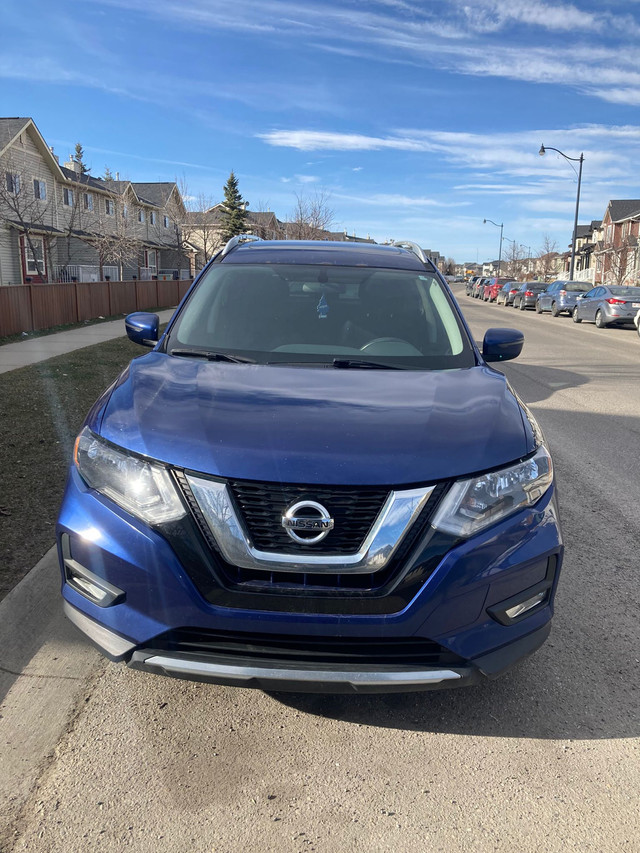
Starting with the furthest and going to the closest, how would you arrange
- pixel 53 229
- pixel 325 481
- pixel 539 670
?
pixel 53 229
pixel 539 670
pixel 325 481

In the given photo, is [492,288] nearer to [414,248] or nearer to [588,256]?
[414,248]

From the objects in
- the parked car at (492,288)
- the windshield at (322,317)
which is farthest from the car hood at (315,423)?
the parked car at (492,288)

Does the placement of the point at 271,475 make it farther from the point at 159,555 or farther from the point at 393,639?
the point at 393,639

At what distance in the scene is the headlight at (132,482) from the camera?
2301 mm

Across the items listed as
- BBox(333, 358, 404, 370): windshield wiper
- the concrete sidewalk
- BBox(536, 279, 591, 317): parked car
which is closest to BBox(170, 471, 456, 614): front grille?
BBox(333, 358, 404, 370): windshield wiper

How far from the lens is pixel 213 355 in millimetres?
3418

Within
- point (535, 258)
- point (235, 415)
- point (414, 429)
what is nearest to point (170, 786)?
point (235, 415)

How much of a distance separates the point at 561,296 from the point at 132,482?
99.8 feet

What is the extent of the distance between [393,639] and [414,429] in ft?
2.37

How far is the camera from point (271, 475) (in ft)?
7.37

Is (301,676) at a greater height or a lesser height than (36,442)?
greater

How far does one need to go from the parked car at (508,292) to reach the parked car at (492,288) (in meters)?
0.87

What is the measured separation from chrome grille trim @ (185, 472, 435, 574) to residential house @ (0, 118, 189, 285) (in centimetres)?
→ 2614

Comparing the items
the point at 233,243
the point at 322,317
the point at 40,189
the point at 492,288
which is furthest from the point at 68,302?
the point at 492,288
